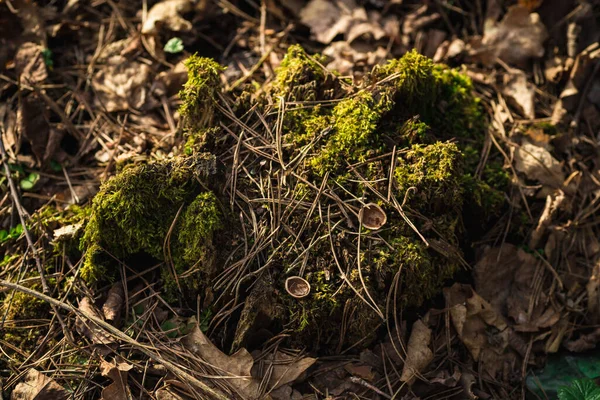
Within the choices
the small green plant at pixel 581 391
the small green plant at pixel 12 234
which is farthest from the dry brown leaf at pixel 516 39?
the small green plant at pixel 12 234

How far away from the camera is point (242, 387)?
8.52ft

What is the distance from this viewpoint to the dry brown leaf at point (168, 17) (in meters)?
4.11

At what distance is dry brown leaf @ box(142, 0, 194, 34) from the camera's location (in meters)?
4.11

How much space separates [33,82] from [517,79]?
11.9 feet

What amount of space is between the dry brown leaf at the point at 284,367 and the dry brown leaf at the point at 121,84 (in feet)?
6.92

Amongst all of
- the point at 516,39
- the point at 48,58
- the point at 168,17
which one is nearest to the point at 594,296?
the point at 516,39

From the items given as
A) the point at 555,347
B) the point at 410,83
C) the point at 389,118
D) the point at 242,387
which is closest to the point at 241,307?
the point at 242,387

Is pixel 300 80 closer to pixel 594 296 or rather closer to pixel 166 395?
pixel 166 395

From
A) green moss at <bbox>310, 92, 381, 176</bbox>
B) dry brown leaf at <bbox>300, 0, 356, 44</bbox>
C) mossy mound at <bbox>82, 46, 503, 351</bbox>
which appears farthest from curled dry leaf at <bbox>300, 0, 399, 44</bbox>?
green moss at <bbox>310, 92, 381, 176</bbox>

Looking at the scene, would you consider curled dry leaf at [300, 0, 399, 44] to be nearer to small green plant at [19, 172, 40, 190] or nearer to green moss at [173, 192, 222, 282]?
green moss at [173, 192, 222, 282]

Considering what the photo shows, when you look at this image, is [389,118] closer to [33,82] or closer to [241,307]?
[241,307]

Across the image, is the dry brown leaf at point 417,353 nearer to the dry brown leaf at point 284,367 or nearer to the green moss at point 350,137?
the dry brown leaf at point 284,367

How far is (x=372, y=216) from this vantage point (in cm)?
290

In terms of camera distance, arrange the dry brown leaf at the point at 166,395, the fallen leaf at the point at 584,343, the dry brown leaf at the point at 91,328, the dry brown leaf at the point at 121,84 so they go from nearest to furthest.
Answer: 1. the dry brown leaf at the point at 166,395
2. the dry brown leaf at the point at 91,328
3. the fallen leaf at the point at 584,343
4. the dry brown leaf at the point at 121,84
